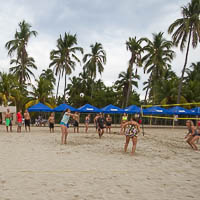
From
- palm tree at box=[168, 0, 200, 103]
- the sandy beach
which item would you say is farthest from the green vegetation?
the sandy beach

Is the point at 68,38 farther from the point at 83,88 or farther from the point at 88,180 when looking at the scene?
the point at 88,180

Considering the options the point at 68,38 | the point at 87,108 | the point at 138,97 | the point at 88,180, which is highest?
the point at 68,38

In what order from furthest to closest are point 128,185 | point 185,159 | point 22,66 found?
point 22,66 → point 185,159 → point 128,185

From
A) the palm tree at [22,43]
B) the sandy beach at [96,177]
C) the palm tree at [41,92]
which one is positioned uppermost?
the palm tree at [22,43]

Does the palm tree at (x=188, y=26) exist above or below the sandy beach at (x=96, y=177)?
above

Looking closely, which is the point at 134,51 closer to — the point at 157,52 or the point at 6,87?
the point at 157,52

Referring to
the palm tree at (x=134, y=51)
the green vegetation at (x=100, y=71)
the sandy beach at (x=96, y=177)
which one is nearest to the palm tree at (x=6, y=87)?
the green vegetation at (x=100, y=71)

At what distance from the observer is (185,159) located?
6582 mm

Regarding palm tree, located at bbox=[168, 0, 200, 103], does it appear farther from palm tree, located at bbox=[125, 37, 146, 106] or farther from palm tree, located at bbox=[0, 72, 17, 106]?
palm tree, located at bbox=[0, 72, 17, 106]

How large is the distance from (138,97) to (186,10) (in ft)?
72.5

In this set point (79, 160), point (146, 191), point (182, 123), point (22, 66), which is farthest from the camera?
point (182, 123)

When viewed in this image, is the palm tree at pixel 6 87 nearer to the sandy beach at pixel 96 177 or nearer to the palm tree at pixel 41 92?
the palm tree at pixel 41 92

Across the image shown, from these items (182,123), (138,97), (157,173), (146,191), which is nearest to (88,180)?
(146,191)

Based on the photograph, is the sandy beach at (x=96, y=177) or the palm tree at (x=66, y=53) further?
the palm tree at (x=66, y=53)
